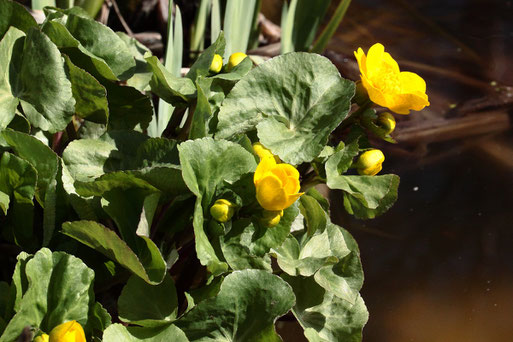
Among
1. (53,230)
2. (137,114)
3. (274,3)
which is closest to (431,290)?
(137,114)

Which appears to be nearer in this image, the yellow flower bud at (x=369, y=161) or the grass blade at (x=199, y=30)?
the yellow flower bud at (x=369, y=161)

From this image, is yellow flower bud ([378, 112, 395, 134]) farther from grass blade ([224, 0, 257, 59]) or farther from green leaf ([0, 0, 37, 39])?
grass blade ([224, 0, 257, 59])

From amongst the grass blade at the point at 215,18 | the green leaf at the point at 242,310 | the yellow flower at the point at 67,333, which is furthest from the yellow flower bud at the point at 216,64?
the grass blade at the point at 215,18

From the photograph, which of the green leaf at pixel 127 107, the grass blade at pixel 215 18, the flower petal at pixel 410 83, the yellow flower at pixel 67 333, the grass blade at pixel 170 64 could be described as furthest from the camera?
the grass blade at pixel 215 18

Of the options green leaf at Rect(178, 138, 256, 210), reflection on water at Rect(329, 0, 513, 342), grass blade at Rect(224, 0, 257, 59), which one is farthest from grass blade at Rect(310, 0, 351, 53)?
green leaf at Rect(178, 138, 256, 210)

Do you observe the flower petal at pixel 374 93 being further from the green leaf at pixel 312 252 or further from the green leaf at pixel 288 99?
the green leaf at pixel 312 252

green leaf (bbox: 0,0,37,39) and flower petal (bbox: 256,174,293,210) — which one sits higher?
green leaf (bbox: 0,0,37,39)
